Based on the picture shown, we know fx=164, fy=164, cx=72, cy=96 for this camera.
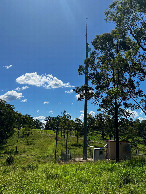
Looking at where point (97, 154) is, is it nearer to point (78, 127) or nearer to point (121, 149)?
point (121, 149)

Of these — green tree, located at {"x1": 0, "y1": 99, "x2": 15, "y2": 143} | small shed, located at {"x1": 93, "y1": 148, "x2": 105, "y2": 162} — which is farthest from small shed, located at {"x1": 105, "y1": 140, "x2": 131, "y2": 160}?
green tree, located at {"x1": 0, "y1": 99, "x2": 15, "y2": 143}

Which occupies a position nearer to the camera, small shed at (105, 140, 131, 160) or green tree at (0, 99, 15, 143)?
small shed at (105, 140, 131, 160)

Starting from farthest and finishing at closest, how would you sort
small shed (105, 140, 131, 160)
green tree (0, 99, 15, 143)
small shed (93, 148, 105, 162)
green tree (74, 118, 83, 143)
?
green tree (74, 118, 83, 143) → green tree (0, 99, 15, 143) → small shed (105, 140, 131, 160) → small shed (93, 148, 105, 162)

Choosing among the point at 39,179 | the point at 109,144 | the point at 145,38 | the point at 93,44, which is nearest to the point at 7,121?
the point at 109,144

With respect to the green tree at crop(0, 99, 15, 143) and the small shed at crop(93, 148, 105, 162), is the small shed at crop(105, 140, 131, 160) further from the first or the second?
the green tree at crop(0, 99, 15, 143)

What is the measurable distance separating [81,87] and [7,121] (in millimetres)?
24379

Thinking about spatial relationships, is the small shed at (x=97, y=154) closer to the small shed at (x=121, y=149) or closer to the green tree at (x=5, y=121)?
the small shed at (x=121, y=149)

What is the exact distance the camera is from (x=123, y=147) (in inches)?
972

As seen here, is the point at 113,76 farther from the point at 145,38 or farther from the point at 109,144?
the point at 109,144

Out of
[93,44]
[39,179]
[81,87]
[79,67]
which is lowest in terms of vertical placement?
[39,179]

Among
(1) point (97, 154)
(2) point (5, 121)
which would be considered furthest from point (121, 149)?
(2) point (5, 121)

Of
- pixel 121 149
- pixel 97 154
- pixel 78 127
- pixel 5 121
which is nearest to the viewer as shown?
pixel 97 154

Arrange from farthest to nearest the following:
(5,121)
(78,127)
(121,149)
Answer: (78,127) < (5,121) < (121,149)

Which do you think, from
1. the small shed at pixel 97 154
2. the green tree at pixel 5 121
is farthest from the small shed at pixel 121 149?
the green tree at pixel 5 121
